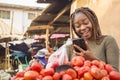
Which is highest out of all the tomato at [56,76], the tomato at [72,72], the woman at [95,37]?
the woman at [95,37]

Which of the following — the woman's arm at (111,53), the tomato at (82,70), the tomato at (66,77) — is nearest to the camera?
the tomato at (66,77)

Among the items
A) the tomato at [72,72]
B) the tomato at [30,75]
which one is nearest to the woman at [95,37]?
the tomato at [72,72]

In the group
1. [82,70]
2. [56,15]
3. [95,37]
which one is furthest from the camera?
[56,15]

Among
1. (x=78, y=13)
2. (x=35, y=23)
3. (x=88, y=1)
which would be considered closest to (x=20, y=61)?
(x=35, y=23)

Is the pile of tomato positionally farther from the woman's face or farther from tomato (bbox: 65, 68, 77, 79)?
the woman's face

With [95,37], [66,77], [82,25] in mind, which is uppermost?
[82,25]

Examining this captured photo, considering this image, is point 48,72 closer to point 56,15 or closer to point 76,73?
point 76,73

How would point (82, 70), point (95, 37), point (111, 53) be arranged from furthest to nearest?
point (95, 37)
point (111, 53)
point (82, 70)

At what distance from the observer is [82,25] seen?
10.2ft

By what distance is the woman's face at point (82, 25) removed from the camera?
10.2 ft

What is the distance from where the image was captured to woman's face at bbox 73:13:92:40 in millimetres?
3094

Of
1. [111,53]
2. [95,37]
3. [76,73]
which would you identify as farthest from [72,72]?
[95,37]

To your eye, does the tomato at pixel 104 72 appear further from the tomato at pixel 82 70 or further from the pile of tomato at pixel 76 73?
the tomato at pixel 82 70

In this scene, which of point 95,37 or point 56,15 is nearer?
point 95,37
